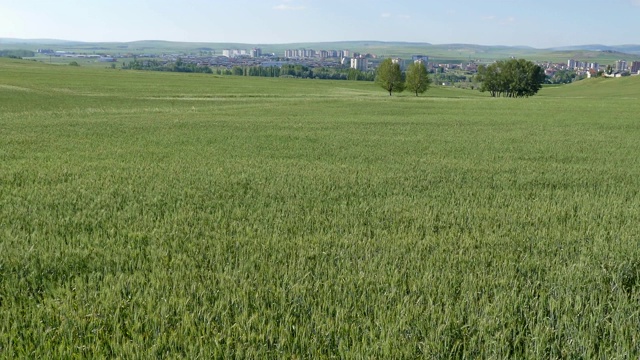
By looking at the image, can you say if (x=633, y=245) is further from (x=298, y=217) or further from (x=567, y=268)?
(x=298, y=217)

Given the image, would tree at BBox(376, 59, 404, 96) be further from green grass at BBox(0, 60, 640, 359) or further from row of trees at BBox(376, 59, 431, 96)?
green grass at BBox(0, 60, 640, 359)

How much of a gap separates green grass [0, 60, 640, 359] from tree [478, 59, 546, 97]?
84917mm

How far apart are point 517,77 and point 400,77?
24546mm

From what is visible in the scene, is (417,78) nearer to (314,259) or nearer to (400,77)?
(400,77)

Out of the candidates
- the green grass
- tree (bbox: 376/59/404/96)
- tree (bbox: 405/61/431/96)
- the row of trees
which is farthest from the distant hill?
the green grass

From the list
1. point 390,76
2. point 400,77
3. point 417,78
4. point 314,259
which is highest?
point 390,76

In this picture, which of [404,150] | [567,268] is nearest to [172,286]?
[567,268]

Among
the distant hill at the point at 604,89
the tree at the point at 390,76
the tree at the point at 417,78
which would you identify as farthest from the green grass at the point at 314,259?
the distant hill at the point at 604,89

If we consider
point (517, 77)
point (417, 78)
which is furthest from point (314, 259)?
point (517, 77)

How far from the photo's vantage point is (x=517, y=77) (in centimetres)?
9256

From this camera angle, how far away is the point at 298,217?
7.92 m

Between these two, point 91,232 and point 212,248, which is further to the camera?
point 91,232

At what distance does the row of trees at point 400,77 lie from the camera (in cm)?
8162

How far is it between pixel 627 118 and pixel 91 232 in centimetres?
3728
